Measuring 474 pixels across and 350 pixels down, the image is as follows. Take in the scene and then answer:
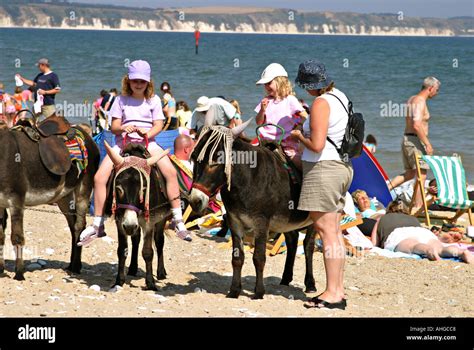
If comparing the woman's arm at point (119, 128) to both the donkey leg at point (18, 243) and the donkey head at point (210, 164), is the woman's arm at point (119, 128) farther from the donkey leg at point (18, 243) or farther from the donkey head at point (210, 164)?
the donkey leg at point (18, 243)

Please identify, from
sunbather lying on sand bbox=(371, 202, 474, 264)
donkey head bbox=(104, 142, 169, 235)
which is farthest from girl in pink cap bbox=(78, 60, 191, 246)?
sunbather lying on sand bbox=(371, 202, 474, 264)

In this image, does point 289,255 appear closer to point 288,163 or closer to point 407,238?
point 288,163

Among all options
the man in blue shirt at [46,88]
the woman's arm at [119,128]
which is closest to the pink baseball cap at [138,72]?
the woman's arm at [119,128]

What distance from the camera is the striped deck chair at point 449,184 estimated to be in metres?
12.1

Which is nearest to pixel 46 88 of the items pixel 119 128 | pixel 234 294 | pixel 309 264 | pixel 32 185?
pixel 32 185

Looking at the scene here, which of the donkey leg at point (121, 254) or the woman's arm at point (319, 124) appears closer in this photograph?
the woman's arm at point (319, 124)

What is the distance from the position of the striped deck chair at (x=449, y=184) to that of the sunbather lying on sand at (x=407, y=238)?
811mm

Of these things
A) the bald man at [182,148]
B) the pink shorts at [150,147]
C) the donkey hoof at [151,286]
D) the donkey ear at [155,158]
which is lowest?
the donkey hoof at [151,286]

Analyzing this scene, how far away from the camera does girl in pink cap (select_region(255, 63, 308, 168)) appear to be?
8.29 meters

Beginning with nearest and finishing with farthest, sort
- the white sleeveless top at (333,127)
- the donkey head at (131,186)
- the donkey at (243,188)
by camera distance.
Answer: the white sleeveless top at (333,127) < the donkey at (243,188) < the donkey head at (131,186)

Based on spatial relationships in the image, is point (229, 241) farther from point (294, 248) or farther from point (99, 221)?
point (99, 221)
